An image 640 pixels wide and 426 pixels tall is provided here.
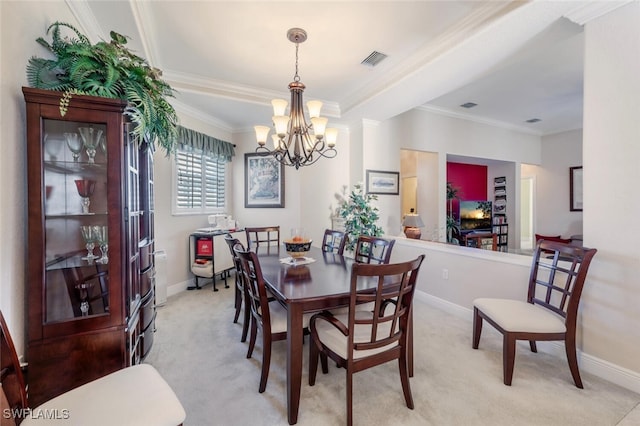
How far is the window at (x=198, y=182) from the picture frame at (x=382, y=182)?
2.54m

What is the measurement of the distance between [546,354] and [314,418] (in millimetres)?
2052

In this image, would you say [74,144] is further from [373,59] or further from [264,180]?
[264,180]

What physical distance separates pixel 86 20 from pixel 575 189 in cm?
844

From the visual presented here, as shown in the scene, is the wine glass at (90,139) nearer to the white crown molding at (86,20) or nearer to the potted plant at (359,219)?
the white crown molding at (86,20)

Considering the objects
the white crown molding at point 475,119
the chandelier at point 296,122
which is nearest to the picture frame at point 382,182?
the white crown molding at point 475,119

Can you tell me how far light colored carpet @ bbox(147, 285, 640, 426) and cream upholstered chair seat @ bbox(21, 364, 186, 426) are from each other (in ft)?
2.03

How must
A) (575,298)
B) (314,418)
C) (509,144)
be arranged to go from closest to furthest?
(314,418) → (575,298) → (509,144)

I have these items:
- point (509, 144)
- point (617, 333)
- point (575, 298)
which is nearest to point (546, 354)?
point (617, 333)

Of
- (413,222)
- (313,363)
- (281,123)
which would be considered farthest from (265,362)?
(413,222)

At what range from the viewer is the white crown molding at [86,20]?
72.6 inches

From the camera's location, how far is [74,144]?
58.7 inches

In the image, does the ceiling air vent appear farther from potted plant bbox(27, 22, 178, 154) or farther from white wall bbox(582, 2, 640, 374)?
potted plant bbox(27, 22, 178, 154)

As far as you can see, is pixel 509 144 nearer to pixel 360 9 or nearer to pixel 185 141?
pixel 360 9

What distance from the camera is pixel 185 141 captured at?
12.6 ft
